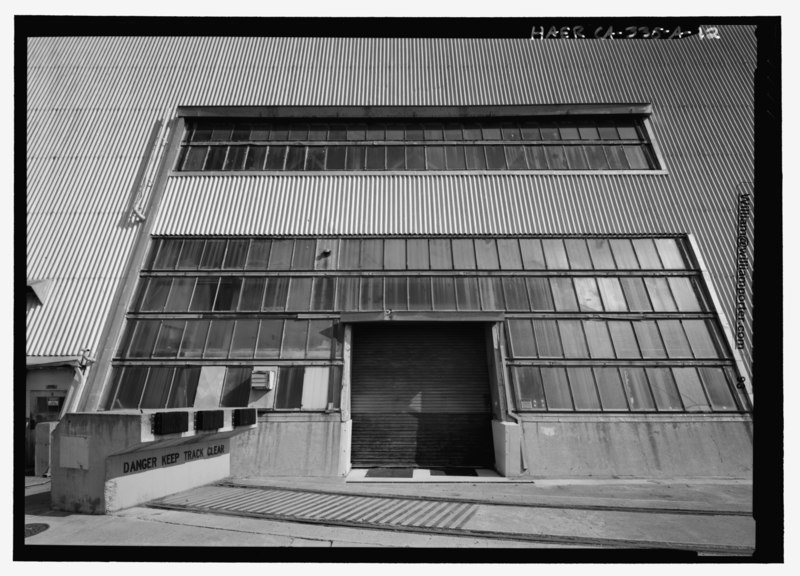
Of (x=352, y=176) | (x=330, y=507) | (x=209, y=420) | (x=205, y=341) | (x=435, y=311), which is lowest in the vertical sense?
(x=330, y=507)

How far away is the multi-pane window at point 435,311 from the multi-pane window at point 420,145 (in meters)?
4.71

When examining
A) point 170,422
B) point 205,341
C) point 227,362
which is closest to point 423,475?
point 227,362

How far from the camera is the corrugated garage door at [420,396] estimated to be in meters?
20.0

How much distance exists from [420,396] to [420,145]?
41.6 ft

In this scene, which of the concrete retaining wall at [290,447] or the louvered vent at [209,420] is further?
the concrete retaining wall at [290,447]

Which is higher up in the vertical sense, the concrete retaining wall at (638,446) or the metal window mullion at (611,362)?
the metal window mullion at (611,362)

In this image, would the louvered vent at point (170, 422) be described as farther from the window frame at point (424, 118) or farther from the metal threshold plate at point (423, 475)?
the window frame at point (424, 118)

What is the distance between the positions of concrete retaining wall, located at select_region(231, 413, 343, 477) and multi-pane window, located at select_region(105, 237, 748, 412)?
0.66m

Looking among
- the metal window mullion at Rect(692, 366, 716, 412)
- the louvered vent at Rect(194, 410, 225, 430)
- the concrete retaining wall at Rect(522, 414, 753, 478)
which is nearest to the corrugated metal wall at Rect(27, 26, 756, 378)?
the metal window mullion at Rect(692, 366, 716, 412)

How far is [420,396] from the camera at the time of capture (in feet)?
68.1

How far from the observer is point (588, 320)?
21.3 m

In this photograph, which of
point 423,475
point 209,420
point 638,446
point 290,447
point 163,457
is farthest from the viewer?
point 290,447

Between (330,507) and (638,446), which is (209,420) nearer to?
(330,507)

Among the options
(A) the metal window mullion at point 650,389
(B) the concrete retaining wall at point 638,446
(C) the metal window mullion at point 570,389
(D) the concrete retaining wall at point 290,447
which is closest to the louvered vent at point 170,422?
(D) the concrete retaining wall at point 290,447
